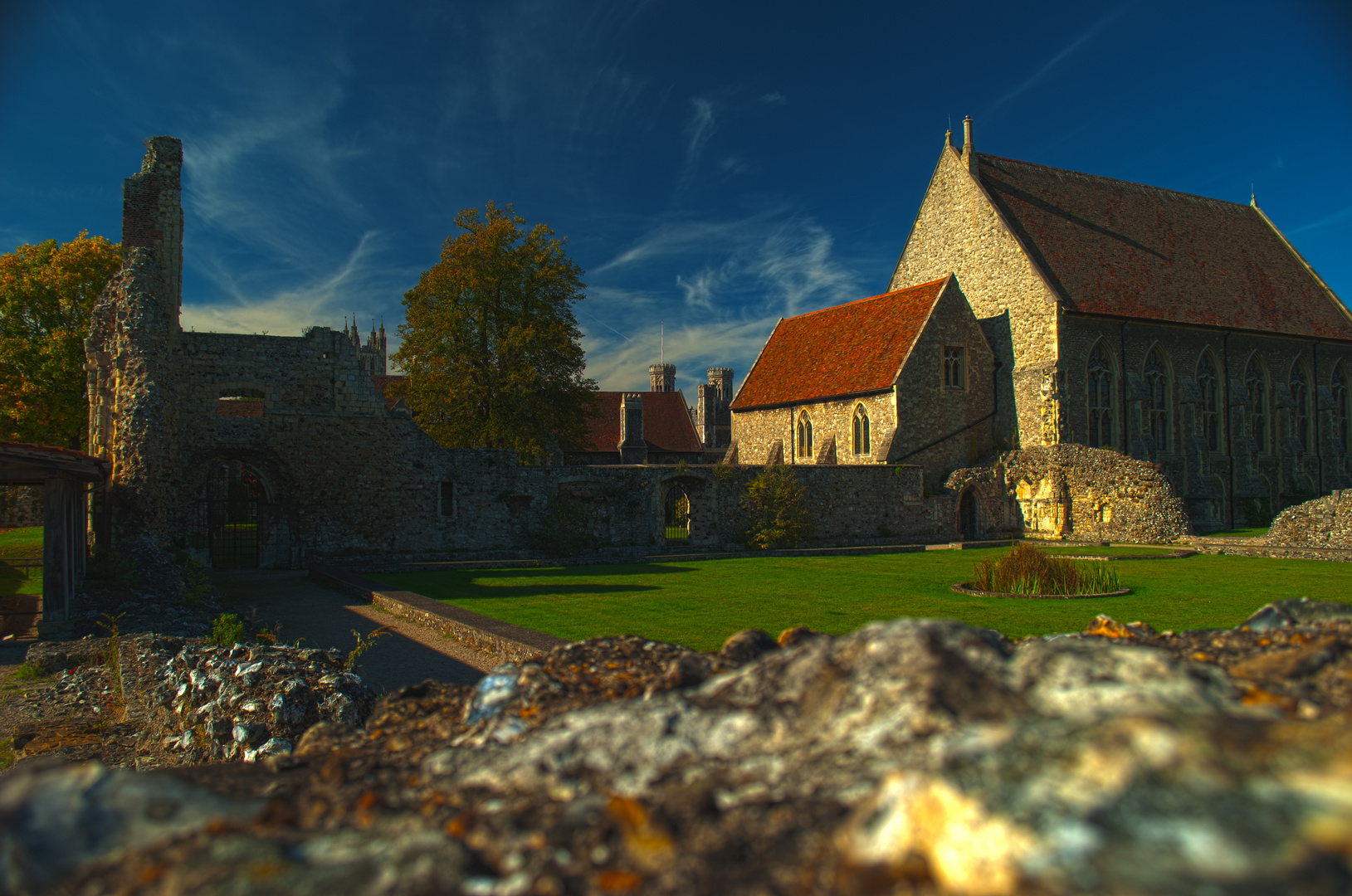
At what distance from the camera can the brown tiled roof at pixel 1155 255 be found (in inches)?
1215

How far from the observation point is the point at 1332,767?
1.30 m

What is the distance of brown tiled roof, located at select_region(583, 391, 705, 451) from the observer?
47156 millimetres

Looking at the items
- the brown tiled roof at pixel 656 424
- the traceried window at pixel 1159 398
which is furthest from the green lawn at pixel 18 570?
the traceried window at pixel 1159 398

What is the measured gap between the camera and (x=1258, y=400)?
110 ft

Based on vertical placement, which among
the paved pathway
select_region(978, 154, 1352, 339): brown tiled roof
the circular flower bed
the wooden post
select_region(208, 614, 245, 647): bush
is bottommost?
the paved pathway

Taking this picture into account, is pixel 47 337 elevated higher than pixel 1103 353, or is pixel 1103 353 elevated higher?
pixel 47 337

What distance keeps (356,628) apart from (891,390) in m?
21.0

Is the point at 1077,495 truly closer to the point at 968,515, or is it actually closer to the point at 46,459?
the point at 968,515

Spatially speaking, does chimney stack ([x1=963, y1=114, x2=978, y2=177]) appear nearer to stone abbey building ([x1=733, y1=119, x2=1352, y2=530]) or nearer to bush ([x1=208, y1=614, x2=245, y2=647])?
stone abbey building ([x1=733, y1=119, x2=1352, y2=530])

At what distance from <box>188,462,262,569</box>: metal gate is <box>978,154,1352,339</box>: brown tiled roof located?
28.4m

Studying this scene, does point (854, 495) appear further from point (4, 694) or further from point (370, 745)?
point (370, 745)

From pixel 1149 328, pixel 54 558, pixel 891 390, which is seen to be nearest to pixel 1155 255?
pixel 1149 328

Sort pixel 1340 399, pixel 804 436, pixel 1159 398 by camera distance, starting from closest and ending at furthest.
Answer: pixel 1159 398, pixel 804 436, pixel 1340 399

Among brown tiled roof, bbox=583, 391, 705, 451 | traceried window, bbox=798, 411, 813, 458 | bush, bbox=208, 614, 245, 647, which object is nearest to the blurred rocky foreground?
bush, bbox=208, 614, 245, 647
